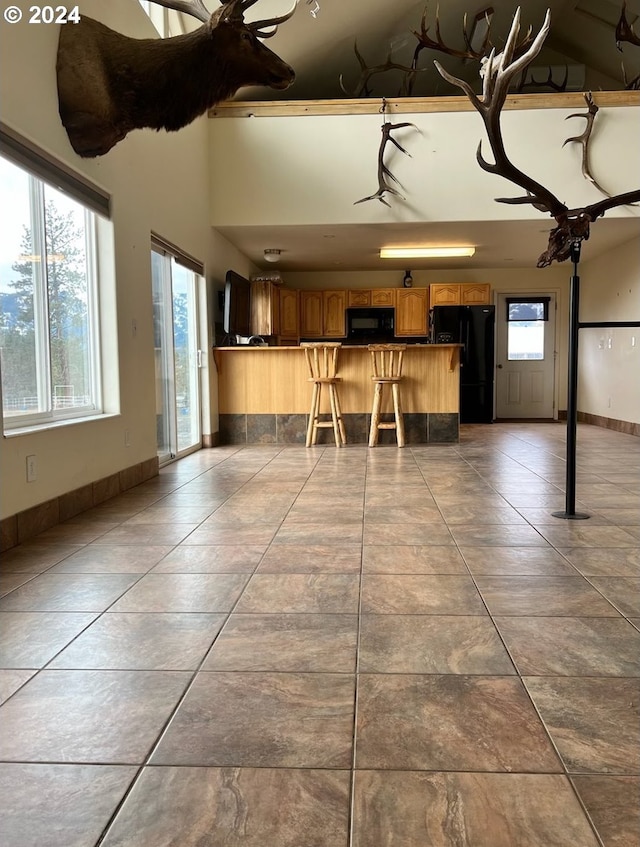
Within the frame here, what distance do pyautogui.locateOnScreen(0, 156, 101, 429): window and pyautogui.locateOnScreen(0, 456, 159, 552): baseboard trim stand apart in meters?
0.43

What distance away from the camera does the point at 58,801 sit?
1158 millimetres

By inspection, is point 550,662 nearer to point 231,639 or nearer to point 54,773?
point 231,639

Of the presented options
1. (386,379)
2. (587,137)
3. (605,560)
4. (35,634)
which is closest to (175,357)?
(386,379)

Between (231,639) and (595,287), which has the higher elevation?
(595,287)

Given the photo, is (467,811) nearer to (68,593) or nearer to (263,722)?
(263,722)

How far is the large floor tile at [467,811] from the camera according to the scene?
41.3 inches

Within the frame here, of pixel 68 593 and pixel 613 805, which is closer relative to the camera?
pixel 613 805

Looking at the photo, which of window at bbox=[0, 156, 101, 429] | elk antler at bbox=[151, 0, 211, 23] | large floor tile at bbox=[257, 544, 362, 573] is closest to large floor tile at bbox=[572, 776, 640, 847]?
large floor tile at bbox=[257, 544, 362, 573]

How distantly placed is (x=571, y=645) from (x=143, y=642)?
123 centimetres

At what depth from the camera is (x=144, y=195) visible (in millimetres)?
4684

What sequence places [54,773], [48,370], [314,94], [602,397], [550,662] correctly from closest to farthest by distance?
[54,773], [550,662], [48,370], [314,94], [602,397]

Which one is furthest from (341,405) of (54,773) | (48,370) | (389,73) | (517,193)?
(54,773)

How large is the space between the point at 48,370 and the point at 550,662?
2.91 meters

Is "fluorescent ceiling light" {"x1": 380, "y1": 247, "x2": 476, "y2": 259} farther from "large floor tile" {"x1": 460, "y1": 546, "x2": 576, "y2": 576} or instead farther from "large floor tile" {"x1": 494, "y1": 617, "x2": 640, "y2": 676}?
"large floor tile" {"x1": 494, "y1": 617, "x2": 640, "y2": 676}
